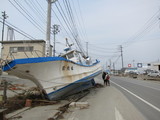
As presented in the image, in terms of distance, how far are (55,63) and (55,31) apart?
967 inches

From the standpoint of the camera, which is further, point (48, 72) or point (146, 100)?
point (146, 100)

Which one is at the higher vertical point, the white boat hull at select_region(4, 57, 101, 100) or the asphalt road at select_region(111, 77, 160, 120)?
the white boat hull at select_region(4, 57, 101, 100)

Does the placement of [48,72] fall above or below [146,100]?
above

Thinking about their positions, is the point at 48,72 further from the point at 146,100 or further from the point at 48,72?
the point at 146,100

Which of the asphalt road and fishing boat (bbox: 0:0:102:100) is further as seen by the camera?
fishing boat (bbox: 0:0:102:100)

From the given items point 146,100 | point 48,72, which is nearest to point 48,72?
point 48,72

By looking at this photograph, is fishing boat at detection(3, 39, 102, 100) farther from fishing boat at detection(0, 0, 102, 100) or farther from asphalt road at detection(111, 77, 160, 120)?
asphalt road at detection(111, 77, 160, 120)

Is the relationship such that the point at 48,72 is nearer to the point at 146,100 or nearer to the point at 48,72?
the point at 48,72

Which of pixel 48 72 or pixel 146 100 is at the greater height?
pixel 48 72

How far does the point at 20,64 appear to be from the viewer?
576 cm

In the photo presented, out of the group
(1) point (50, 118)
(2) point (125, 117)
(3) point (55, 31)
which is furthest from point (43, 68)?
(3) point (55, 31)

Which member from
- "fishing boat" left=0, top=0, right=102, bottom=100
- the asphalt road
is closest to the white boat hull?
"fishing boat" left=0, top=0, right=102, bottom=100

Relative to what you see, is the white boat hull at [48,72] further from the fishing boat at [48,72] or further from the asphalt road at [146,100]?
the asphalt road at [146,100]

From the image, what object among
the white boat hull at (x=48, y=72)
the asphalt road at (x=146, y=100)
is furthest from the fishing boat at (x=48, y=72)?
the asphalt road at (x=146, y=100)
